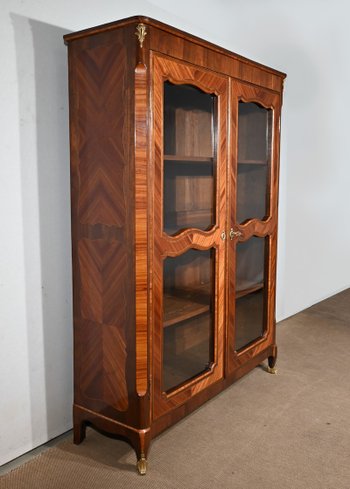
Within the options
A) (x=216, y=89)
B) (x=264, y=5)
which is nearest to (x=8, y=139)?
(x=216, y=89)

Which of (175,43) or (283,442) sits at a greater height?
(175,43)

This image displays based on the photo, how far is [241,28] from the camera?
241 cm

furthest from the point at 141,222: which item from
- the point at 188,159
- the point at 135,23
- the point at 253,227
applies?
the point at 253,227

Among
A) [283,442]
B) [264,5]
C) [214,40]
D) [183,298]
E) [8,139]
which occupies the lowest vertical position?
[283,442]

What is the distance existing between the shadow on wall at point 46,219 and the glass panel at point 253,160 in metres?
0.64

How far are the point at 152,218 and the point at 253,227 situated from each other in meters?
0.63

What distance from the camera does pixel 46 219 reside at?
1.58 meters

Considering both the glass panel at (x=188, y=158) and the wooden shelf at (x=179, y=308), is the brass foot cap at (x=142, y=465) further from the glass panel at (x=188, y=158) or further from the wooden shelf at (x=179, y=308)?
the glass panel at (x=188, y=158)

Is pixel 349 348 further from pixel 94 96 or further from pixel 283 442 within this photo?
pixel 94 96

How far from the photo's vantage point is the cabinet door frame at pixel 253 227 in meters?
1.74

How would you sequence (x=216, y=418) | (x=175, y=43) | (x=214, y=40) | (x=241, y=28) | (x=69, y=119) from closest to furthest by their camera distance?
(x=175, y=43) → (x=69, y=119) → (x=216, y=418) → (x=214, y=40) → (x=241, y=28)

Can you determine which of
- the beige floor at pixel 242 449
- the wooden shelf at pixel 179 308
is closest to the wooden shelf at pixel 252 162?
the wooden shelf at pixel 179 308

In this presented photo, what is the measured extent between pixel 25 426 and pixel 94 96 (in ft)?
3.51

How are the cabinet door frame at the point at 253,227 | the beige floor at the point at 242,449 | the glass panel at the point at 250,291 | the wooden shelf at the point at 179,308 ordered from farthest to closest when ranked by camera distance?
the glass panel at the point at 250,291
the cabinet door frame at the point at 253,227
the wooden shelf at the point at 179,308
the beige floor at the point at 242,449
